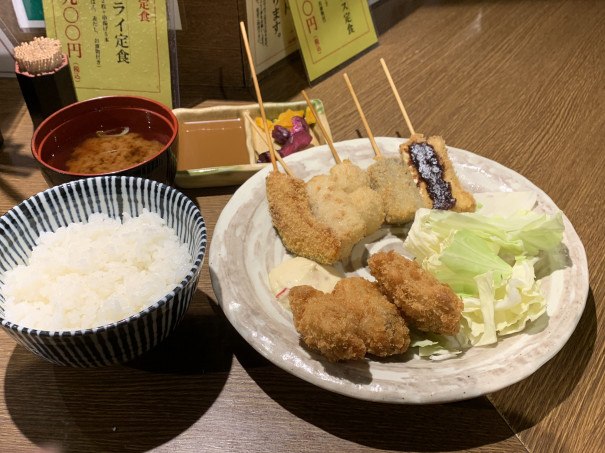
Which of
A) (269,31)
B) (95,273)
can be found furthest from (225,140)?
(95,273)

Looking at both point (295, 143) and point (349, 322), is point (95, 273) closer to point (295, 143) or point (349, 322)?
point (349, 322)

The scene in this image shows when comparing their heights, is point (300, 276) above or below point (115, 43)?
below

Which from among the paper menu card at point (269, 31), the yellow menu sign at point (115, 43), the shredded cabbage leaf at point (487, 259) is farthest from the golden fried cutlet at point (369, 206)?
the paper menu card at point (269, 31)

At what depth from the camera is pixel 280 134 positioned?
2662 millimetres

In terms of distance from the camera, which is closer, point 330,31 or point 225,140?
point 225,140

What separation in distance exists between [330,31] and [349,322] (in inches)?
85.0

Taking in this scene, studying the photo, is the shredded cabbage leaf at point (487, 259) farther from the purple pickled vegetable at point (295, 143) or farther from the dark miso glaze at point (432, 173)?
the purple pickled vegetable at point (295, 143)

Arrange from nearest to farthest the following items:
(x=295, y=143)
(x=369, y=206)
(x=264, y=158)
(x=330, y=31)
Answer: (x=369, y=206)
(x=264, y=158)
(x=295, y=143)
(x=330, y=31)

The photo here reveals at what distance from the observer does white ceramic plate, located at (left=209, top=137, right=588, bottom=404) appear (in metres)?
1.53

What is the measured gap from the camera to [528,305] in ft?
5.73

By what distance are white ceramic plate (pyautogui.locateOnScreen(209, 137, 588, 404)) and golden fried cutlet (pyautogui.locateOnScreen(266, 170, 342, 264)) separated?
0.06 m

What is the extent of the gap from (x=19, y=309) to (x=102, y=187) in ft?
1.71

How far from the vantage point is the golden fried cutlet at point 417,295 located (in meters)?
1.63

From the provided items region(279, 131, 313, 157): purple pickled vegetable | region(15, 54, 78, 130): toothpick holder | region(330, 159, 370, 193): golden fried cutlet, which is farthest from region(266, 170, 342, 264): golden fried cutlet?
region(15, 54, 78, 130): toothpick holder
